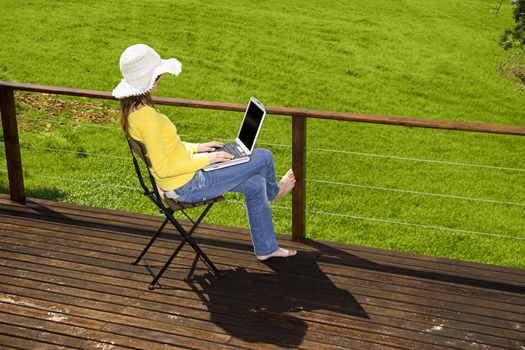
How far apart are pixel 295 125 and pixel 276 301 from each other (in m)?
1.30

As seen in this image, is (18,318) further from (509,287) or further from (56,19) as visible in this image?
(56,19)

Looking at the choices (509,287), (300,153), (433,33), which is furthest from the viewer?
(433,33)

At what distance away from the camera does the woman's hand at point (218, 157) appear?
4.96 m

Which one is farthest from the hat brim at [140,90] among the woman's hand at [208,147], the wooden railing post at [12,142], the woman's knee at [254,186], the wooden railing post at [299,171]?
the wooden railing post at [12,142]

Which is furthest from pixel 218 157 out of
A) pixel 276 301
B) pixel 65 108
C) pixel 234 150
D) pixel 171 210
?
pixel 65 108

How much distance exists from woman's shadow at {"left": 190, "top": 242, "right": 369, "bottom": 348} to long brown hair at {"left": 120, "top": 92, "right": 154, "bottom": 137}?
1.18m

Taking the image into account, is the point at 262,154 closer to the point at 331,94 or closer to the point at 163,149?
the point at 163,149

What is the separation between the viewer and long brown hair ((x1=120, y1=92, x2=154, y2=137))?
15.7 ft

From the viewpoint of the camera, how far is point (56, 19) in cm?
1695

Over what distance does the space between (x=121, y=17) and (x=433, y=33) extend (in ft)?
24.0

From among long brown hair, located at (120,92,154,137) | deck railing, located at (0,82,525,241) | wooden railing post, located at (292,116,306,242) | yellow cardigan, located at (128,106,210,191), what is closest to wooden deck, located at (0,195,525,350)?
wooden railing post, located at (292,116,306,242)

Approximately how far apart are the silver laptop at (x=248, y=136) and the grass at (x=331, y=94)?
2744 millimetres

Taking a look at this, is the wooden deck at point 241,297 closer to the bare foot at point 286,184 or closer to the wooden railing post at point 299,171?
the wooden railing post at point 299,171

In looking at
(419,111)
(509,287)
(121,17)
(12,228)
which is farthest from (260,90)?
(509,287)
